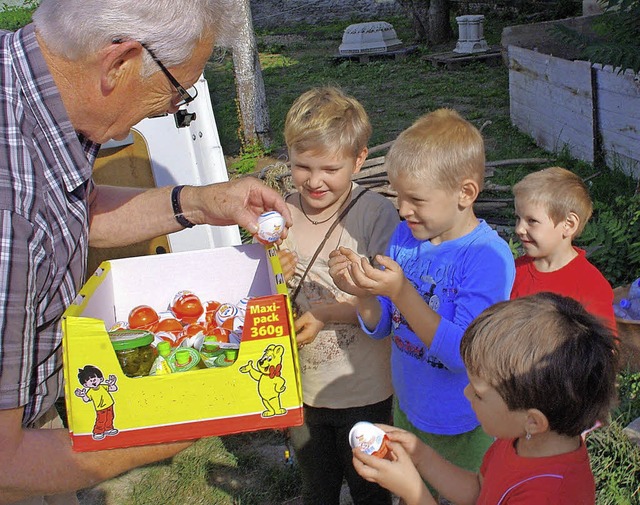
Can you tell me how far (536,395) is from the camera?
177 centimetres

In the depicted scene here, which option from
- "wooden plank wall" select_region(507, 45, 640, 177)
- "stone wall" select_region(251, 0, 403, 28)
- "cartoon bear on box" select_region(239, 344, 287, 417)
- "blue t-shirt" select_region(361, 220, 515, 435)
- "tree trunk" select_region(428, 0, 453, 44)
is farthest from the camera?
"stone wall" select_region(251, 0, 403, 28)

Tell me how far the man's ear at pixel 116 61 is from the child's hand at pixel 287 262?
945 millimetres

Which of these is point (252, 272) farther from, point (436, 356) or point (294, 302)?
point (436, 356)

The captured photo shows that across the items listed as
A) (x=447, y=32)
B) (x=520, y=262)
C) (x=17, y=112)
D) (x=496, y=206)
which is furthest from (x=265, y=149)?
(x=447, y=32)

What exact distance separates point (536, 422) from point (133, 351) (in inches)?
42.4

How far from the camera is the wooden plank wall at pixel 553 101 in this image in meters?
7.09

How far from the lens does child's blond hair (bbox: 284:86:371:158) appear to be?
2.73 m

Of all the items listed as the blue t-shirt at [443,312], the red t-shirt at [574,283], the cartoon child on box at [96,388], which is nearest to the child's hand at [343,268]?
the blue t-shirt at [443,312]

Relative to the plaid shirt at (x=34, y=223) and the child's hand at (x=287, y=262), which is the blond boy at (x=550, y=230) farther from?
the plaid shirt at (x=34, y=223)

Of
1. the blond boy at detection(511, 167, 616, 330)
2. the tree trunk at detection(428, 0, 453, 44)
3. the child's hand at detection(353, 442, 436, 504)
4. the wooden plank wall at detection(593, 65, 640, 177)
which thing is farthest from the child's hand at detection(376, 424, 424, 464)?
the tree trunk at detection(428, 0, 453, 44)

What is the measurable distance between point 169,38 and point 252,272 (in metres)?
0.90

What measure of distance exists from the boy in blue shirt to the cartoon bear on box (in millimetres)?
483

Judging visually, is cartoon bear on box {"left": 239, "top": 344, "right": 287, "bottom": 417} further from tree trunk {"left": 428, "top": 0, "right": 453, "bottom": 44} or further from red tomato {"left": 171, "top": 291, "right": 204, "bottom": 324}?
tree trunk {"left": 428, "top": 0, "right": 453, "bottom": 44}

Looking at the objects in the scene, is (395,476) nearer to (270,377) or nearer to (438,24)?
(270,377)
